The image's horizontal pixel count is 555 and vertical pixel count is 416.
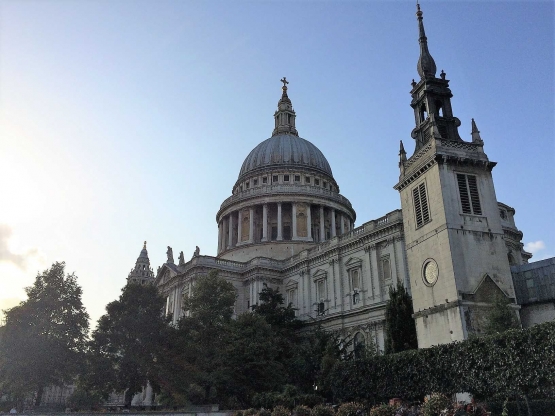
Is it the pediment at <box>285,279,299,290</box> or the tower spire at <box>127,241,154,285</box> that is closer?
the pediment at <box>285,279,299,290</box>

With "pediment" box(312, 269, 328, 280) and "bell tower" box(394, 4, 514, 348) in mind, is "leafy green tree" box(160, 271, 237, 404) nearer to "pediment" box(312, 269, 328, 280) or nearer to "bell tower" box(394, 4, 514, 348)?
"pediment" box(312, 269, 328, 280)

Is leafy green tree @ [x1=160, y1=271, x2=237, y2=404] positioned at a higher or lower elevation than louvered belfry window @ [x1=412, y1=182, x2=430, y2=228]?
lower

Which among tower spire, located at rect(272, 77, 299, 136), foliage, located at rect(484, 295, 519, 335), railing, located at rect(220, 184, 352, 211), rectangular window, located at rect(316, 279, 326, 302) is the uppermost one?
tower spire, located at rect(272, 77, 299, 136)

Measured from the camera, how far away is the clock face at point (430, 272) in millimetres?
31528

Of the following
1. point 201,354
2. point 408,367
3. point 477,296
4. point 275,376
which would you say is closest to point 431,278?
point 477,296

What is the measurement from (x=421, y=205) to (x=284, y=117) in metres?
57.6

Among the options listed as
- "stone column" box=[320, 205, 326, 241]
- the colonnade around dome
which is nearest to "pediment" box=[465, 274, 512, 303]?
the colonnade around dome

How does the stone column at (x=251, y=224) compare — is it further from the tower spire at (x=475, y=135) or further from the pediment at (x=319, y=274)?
the tower spire at (x=475, y=135)

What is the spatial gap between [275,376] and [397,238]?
17.5m

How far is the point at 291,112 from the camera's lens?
90.5 metres

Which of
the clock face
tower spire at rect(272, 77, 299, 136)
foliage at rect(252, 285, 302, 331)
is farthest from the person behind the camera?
tower spire at rect(272, 77, 299, 136)

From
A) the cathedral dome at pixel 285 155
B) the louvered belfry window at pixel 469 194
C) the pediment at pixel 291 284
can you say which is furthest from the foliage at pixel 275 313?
the cathedral dome at pixel 285 155

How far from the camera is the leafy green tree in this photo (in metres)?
36.3

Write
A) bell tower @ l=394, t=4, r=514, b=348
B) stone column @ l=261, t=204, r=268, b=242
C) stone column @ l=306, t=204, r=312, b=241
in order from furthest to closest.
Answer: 1. stone column @ l=306, t=204, r=312, b=241
2. stone column @ l=261, t=204, r=268, b=242
3. bell tower @ l=394, t=4, r=514, b=348
